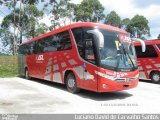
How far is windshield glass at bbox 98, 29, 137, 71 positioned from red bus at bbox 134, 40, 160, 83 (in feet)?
16.9

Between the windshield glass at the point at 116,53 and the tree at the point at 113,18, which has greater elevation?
the tree at the point at 113,18

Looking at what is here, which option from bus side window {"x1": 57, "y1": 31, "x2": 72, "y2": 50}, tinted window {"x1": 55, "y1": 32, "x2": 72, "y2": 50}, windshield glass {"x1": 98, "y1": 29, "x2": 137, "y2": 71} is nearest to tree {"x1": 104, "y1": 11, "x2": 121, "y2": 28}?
tinted window {"x1": 55, "y1": 32, "x2": 72, "y2": 50}

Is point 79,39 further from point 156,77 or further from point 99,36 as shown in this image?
point 156,77

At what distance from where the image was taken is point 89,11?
4872cm

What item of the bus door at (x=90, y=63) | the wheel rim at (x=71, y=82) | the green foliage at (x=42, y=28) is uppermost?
the green foliage at (x=42, y=28)

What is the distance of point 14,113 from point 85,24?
4.79 metres

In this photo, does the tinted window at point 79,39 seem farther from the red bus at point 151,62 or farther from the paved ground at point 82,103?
the red bus at point 151,62

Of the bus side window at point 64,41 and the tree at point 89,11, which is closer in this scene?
the bus side window at point 64,41

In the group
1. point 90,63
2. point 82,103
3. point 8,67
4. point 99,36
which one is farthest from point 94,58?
point 8,67

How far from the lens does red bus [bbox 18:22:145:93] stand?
9570mm

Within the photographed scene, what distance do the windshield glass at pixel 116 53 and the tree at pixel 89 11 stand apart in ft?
120

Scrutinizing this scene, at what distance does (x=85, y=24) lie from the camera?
10516mm

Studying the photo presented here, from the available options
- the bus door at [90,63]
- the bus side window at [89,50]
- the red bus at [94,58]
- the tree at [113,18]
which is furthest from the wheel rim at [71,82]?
the tree at [113,18]

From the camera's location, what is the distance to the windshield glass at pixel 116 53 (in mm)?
9625
